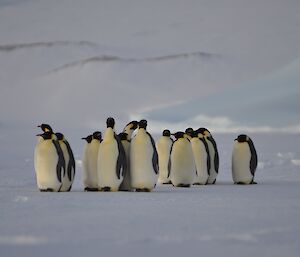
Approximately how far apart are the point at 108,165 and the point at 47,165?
1.86 ft

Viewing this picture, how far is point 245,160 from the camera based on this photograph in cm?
804

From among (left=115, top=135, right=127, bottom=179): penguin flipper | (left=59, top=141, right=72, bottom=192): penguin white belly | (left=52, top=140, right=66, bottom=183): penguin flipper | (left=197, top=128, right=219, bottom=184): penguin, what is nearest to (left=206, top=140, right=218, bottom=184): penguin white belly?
(left=197, top=128, right=219, bottom=184): penguin

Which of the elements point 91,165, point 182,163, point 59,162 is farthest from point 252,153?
point 59,162

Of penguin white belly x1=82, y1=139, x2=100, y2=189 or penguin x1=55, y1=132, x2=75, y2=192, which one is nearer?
penguin x1=55, y1=132, x2=75, y2=192

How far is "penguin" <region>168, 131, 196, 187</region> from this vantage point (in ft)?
24.4

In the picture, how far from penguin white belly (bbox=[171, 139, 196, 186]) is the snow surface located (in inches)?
60.4

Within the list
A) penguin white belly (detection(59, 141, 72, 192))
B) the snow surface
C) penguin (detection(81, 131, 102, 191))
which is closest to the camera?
the snow surface

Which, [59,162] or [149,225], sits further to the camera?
[59,162]

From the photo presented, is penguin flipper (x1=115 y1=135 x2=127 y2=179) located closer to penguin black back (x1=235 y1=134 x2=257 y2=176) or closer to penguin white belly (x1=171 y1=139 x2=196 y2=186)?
penguin white belly (x1=171 y1=139 x2=196 y2=186)

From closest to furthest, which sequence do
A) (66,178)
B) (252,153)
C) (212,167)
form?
1. (66,178)
2. (252,153)
3. (212,167)

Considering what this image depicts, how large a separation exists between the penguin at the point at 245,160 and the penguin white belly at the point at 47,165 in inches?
100

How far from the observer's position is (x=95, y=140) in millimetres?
6930

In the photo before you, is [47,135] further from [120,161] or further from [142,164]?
[142,164]

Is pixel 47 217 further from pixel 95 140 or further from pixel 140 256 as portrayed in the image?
pixel 95 140
